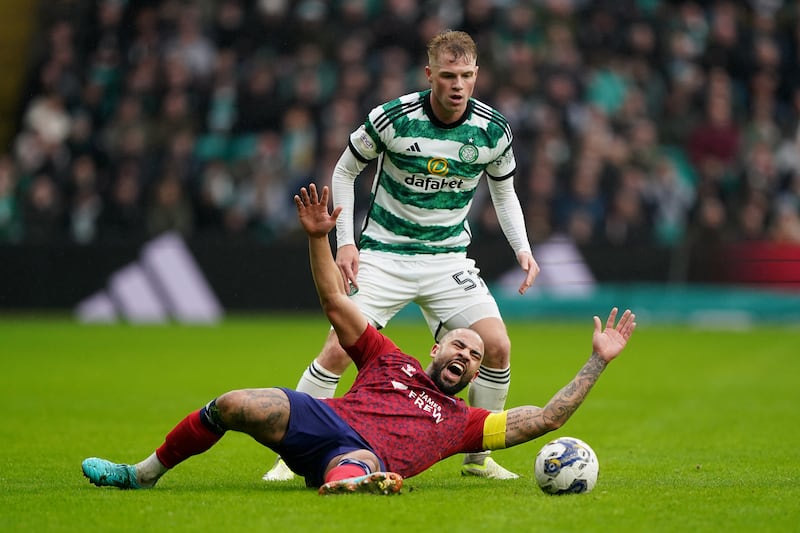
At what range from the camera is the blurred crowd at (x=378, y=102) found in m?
21.5

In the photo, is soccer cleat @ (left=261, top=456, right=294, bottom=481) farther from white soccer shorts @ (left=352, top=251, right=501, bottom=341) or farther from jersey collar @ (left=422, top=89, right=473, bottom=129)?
jersey collar @ (left=422, top=89, right=473, bottom=129)

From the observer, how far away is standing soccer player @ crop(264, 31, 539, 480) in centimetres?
837

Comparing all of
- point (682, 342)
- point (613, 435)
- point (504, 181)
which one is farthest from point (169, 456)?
point (682, 342)

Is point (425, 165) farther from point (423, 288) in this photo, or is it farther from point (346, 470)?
point (346, 470)

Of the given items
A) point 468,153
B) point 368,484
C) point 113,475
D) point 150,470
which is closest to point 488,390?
point 468,153

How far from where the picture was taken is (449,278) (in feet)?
28.0

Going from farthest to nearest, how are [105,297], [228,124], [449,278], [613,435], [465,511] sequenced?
[228,124]
[105,297]
[613,435]
[449,278]
[465,511]

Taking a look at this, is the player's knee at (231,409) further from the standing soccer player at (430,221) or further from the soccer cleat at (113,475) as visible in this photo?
the standing soccer player at (430,221)

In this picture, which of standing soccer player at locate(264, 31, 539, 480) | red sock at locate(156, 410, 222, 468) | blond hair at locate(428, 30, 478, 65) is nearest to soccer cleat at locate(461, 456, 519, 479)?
standing soccer player at locate(264, 31, 539, 480)

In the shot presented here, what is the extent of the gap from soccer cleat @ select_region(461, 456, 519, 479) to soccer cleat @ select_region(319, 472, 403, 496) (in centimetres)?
143

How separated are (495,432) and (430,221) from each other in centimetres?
172

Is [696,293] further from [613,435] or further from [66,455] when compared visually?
[66,455]

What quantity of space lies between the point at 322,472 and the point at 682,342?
490 inches

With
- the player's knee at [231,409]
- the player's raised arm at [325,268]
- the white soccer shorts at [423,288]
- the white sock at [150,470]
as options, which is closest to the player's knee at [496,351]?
the white soccer shorts at [423,288]
